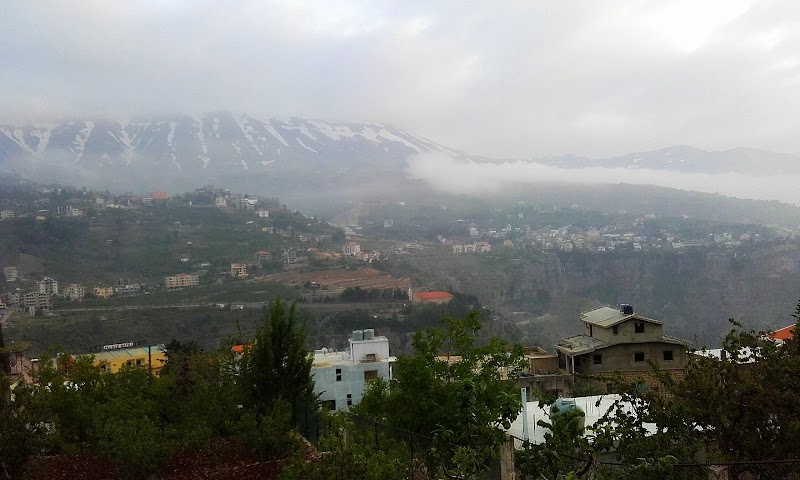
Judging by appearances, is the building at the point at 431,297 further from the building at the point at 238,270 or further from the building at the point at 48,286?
the building at the point at 48,286

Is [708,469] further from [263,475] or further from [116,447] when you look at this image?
[116,447]

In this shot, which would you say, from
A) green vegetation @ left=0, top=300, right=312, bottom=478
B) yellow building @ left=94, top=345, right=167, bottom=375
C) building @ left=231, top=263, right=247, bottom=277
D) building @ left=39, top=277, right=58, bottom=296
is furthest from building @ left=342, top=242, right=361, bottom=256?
green vegetation @ left=0, top=300, right=312, bottom=478

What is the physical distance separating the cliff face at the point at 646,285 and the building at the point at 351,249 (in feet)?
45.5

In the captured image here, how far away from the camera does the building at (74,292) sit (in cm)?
6644

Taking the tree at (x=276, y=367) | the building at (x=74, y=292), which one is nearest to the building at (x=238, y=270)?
the building at (x=74, y=292)

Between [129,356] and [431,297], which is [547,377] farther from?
[431,297]

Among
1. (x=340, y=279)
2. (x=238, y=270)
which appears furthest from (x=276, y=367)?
(x=238, y=270)

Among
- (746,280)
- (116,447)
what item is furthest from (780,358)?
(746,280)

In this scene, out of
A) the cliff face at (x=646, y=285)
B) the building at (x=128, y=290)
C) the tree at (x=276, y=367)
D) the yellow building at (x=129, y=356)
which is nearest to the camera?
the tree at (x=276, y=367)

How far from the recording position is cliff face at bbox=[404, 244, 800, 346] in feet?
236

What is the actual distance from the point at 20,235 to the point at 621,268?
86.8 metres

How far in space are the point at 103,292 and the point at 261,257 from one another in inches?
896

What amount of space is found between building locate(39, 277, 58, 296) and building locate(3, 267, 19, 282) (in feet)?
17.8

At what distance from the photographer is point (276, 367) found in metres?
13.0
